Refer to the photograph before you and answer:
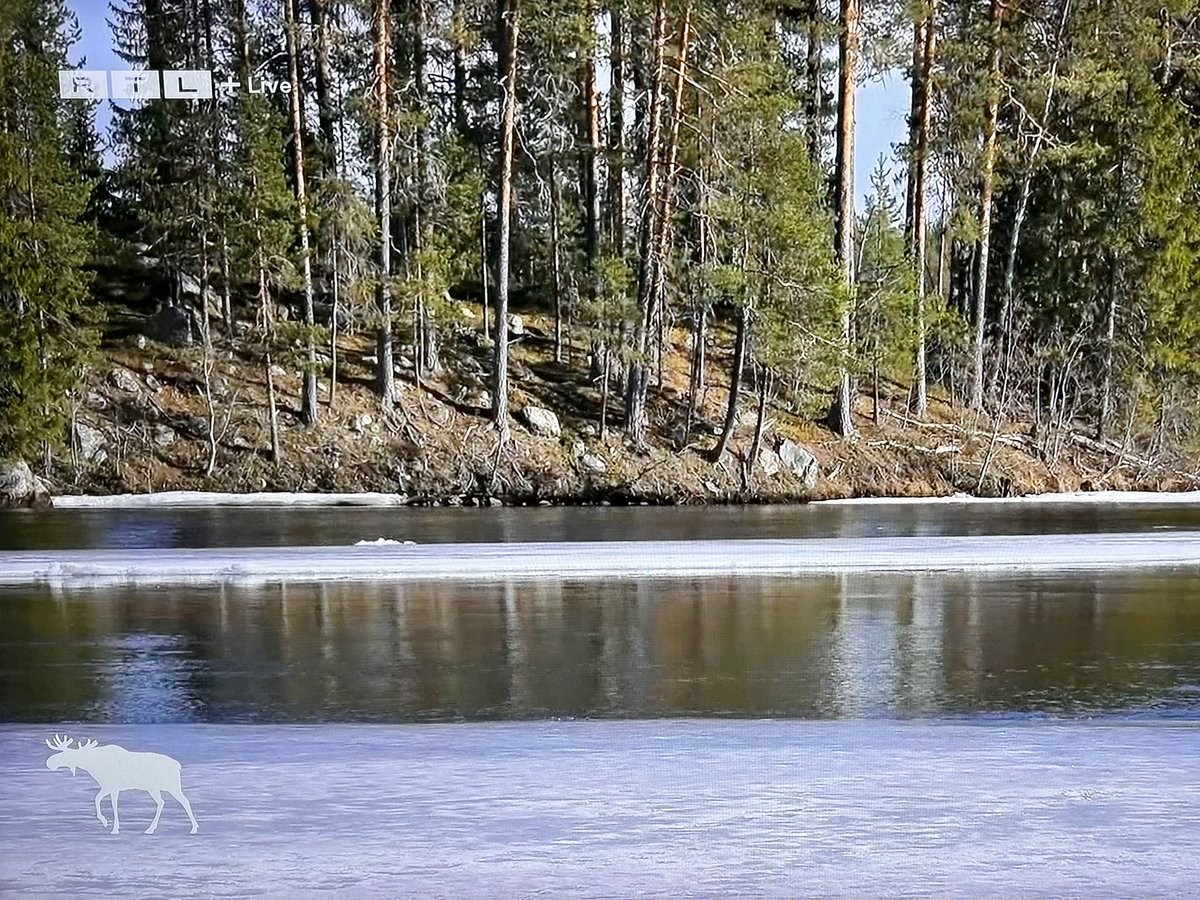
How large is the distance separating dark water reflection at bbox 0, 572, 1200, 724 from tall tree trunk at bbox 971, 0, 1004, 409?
2182 centimetres

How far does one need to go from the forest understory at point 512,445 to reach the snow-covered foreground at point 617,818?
22.6 metres

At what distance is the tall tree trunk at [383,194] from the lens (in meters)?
31.1

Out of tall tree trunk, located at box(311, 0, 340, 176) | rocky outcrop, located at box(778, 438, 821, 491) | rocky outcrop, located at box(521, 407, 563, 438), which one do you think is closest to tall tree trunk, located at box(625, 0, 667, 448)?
rocky outcrop, located at box(521, 407, 563, 438)

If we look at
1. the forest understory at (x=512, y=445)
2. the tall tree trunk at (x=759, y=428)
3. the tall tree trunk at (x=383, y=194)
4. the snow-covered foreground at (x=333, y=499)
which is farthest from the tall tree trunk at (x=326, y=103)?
the tall tree trunk at (x=759, y=428)

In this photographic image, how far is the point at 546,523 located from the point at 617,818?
1863 centimetres

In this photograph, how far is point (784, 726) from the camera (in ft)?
24.6

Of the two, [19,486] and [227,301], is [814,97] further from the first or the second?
[19,486]

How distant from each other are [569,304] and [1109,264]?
15725mm

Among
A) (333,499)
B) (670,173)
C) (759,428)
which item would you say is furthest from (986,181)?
(333,499)

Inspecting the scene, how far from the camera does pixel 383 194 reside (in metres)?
32.6

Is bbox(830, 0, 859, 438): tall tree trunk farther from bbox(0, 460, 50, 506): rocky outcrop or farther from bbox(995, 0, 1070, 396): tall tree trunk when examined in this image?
bbox(0, 460, 50, 506): rocky outcrop

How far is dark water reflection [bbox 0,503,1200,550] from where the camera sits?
2044 centimetres

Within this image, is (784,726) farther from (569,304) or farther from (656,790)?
(569,304)

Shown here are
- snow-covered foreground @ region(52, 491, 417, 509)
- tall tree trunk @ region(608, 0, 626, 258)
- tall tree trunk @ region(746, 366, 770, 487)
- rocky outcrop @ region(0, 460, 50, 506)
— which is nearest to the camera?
snow-covered foreground @ region(52, 491, 417, 509)
